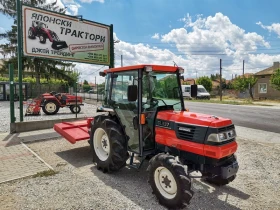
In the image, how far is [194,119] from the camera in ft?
11.7

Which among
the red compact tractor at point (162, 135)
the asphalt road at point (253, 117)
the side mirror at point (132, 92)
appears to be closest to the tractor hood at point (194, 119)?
the red compact tractor at point (162, 135)

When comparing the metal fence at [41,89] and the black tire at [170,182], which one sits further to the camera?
the metal fence at [41,89]

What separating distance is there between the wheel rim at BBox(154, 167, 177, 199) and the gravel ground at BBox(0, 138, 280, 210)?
0.78 ft

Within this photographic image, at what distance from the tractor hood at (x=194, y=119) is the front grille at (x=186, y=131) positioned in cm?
7

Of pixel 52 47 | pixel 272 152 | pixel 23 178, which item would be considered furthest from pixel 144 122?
pixel 52 47

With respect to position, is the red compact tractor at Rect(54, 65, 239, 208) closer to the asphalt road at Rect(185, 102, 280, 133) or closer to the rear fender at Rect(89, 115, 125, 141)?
the rear fender at Rect(89, 115, 125, 141)

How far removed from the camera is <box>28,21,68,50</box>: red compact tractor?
840cm

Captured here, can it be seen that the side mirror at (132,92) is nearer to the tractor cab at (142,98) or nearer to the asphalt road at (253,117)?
the tractor cab at (142,98)

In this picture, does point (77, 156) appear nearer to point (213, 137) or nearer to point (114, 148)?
point (114, 148)

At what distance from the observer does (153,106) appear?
4.21 m

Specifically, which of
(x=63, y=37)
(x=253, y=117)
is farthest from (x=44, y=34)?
(x=253, y=117)

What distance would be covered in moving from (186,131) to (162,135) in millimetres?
494

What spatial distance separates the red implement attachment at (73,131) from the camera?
5.63 meters

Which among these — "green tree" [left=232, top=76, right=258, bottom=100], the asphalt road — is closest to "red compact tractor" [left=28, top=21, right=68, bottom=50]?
the asphalt road
